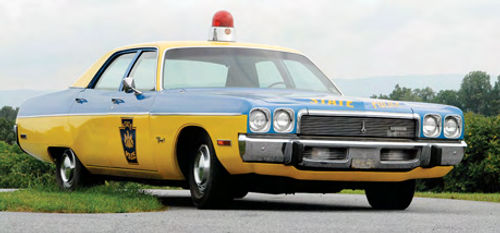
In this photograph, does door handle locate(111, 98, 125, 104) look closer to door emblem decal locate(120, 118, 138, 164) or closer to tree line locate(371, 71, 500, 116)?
door emblem decal locate(120, 118, 138, 164)

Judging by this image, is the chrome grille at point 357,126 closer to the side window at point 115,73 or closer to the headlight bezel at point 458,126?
the headlight bezel at point 458,126

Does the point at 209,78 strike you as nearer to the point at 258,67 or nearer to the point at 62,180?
the point at 258,67

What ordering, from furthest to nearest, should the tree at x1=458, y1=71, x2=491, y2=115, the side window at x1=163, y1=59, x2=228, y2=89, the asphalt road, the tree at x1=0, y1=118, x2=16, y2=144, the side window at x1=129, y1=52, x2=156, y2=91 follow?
the tree at x1=458, y1=71, x2=491, y2=115
the tree at x1=0, y1=118, x2=16, y2=144
the side window at x1=129, y1=52, x2=156, y2=91
the side window at x1=163, y1=59, x2=228, y2=89
the asphalt road

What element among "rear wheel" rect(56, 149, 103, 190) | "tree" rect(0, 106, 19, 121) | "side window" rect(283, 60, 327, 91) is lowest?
"tree" rect(0, 106, 19, 121)

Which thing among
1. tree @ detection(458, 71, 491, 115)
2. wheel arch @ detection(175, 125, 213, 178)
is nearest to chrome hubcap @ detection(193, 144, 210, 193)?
wheel arch @ detection(175, 125, 213, 178)

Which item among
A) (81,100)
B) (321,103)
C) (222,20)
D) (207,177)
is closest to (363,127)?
(321,103)

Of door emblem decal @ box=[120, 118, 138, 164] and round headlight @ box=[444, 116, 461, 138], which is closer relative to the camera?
round headlight @ box=[444, 116, 461, 138]

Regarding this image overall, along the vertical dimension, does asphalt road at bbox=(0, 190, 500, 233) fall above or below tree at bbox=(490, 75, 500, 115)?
above

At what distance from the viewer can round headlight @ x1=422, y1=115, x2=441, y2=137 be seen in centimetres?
810

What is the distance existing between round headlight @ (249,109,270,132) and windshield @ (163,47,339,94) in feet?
5.16

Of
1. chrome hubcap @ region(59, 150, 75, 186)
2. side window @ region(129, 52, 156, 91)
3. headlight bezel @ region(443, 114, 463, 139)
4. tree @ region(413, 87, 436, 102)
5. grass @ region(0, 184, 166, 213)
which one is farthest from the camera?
tree @ region(413, 87, 436, 102)

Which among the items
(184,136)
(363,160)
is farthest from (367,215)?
(184,136)

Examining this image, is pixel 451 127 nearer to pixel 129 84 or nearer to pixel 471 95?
pixel 129 84

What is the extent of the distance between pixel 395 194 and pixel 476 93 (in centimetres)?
12490
